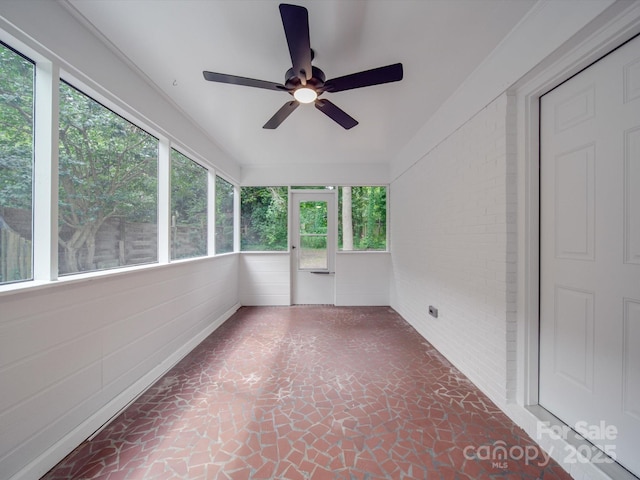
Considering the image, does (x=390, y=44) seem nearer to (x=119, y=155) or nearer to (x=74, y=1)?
(x=74, y=1)

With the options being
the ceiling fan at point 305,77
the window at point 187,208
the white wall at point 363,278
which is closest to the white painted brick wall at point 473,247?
the ceiling fan at point 305,77

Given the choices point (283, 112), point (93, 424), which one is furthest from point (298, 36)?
point (93, 424)

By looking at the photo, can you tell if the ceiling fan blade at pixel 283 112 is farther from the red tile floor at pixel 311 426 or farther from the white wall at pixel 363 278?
the white wall at pixel 363 278

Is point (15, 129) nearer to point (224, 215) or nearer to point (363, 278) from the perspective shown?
point (224, 215)

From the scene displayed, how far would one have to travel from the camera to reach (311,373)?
2.19m

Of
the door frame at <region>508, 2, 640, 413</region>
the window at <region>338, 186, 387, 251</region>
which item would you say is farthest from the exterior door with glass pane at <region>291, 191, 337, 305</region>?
the door frame at <region>508, 2, 640, 413</region>

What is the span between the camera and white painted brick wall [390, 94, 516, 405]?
1685 millimetres

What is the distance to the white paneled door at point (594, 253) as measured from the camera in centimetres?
114

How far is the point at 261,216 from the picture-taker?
4.55 metres

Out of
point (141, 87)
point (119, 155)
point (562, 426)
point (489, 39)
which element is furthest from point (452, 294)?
point (141, 87)

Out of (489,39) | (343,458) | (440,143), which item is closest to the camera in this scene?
(343,458)

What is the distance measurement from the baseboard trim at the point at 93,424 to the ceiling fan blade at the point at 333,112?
2667 mm

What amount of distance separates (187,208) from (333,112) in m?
2.01

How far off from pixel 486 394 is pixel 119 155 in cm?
347
